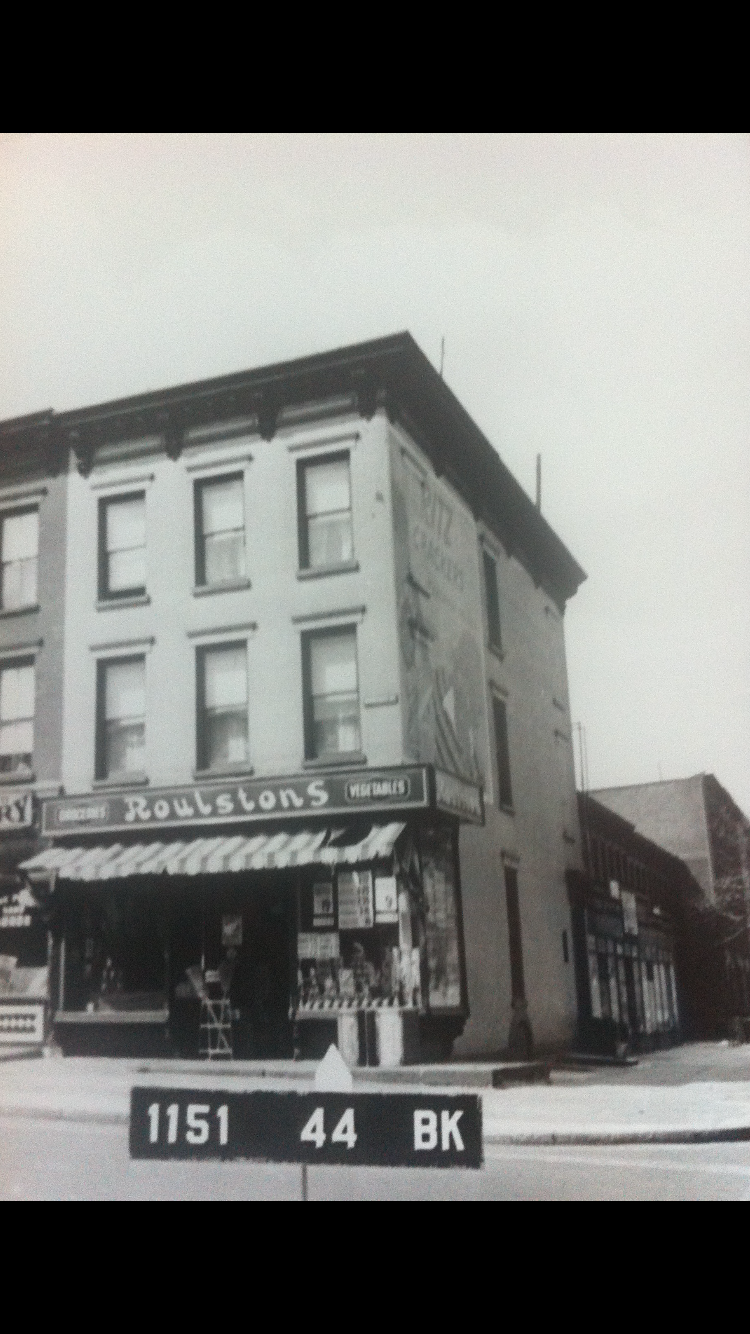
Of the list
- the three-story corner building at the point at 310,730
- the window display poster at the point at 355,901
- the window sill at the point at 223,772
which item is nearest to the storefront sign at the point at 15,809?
the three-story corner building at the point at 310,730

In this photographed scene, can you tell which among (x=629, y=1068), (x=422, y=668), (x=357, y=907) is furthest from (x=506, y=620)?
(x=629, y=1068)

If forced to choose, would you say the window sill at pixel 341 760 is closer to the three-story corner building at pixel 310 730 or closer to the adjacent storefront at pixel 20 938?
the three-story corner building at pixel 310 730

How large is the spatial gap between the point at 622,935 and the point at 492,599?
6.48 ft

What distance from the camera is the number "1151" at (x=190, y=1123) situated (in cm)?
513

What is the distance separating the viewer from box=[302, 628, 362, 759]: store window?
680cm

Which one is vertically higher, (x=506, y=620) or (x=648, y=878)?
(x=506, y=620)

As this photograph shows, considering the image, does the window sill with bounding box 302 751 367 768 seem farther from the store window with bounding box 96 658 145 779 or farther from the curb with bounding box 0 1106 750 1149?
the curb with bounding box 0 1106 750 1149

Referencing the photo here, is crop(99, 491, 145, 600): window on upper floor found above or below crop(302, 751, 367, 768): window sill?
above

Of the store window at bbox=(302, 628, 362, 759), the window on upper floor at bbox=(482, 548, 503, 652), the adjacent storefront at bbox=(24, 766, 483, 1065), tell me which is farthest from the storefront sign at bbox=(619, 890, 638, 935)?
the store window at bbox=(302, 628, 362, 759)

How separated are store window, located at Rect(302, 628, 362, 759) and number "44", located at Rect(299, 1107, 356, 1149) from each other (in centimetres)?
203

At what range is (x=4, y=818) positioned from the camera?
7.07 m

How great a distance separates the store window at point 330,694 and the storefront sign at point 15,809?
1.67m
